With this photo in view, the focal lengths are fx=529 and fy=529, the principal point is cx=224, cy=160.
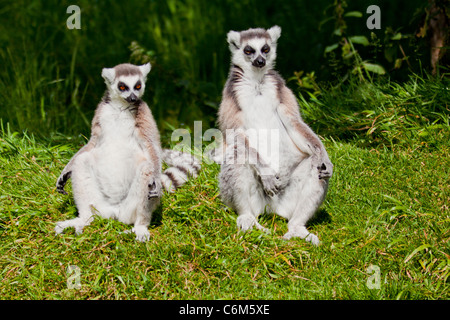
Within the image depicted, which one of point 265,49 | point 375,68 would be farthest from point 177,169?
point 375,68

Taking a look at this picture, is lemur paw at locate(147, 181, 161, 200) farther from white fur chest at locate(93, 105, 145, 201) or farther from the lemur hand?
the lemur hand

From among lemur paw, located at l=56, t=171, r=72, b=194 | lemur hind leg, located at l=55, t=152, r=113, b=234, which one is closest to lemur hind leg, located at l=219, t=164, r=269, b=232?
lemur hind leg, located at l=55, t=152, r=113, b=234

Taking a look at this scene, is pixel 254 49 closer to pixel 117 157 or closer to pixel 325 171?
pixel 325 171

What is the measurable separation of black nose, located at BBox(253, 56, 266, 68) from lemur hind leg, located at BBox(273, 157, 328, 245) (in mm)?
852

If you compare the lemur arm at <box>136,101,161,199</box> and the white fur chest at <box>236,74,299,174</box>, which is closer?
the lemur arm at <box>136,101,161,199</box>

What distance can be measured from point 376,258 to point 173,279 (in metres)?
1.39

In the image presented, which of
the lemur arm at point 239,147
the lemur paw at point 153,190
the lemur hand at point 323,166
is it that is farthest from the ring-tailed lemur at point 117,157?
the lemur hand at point 323,166

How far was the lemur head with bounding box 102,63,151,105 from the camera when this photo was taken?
417 centimetres

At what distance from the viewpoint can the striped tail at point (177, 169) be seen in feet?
15.2

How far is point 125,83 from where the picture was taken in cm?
418

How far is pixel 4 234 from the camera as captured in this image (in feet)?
13.1

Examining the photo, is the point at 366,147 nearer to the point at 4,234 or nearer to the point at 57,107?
the point at 4,234

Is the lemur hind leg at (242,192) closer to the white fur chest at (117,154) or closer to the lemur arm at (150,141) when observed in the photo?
the lemur arm at (150,141)

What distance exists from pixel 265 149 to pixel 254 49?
85cm
